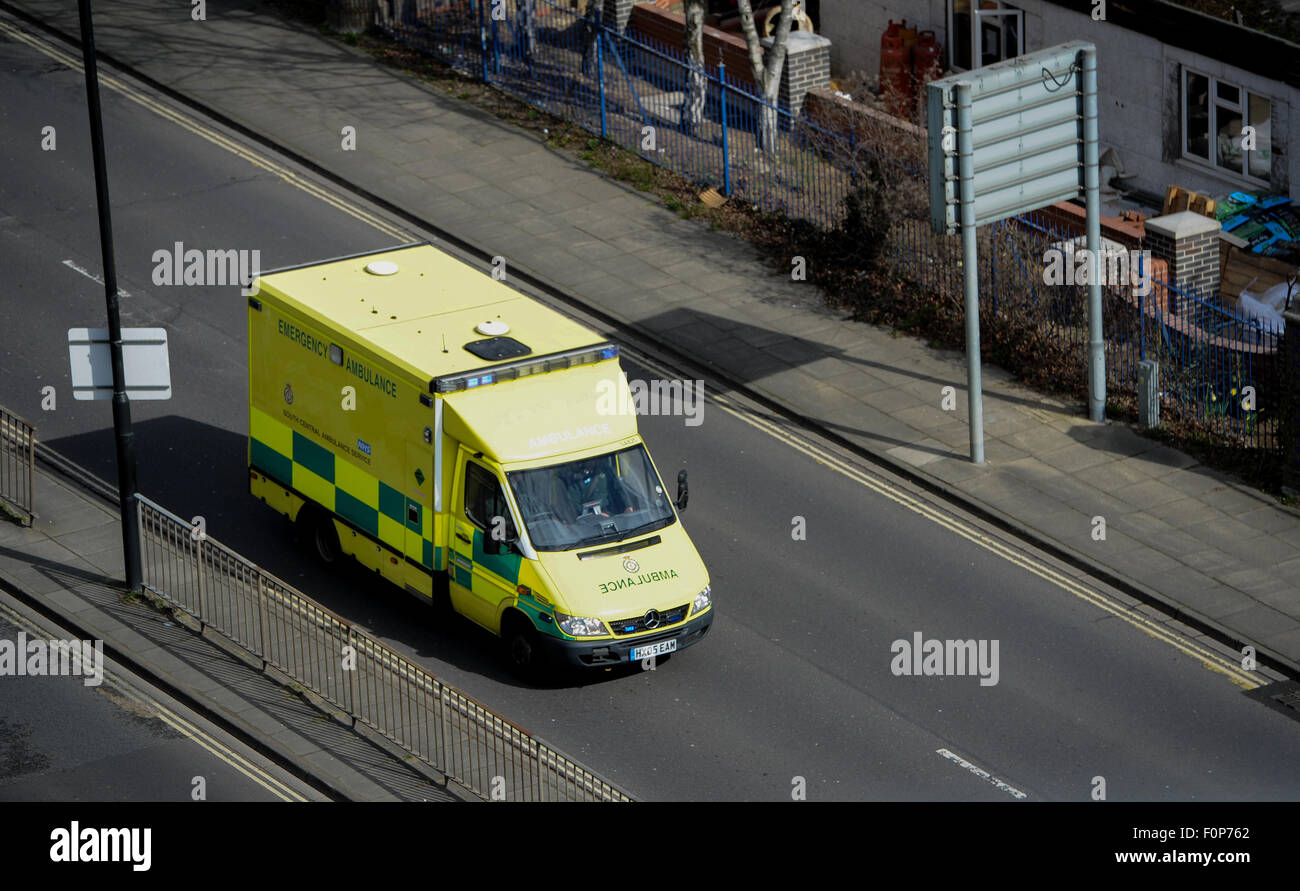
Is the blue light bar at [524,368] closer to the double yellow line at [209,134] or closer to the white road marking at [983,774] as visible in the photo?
the white road marking at [983,774]

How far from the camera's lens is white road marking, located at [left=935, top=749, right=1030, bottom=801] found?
59.8ft

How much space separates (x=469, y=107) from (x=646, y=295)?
6972 mm

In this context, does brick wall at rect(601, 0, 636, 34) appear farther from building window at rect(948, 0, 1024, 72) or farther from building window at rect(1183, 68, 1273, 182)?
building window at rect(1183, 68, 1273, 182)

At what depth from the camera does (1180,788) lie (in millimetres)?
18391

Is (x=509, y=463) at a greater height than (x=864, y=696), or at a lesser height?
greater

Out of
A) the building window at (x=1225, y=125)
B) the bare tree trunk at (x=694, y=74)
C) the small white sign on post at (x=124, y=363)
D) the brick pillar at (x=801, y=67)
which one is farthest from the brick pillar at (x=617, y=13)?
the small white sign on post at (x=124, y=363)

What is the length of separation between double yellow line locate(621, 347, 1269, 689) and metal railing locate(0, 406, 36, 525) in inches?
310

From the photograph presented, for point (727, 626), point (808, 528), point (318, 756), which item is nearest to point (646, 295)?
point (808, 528)

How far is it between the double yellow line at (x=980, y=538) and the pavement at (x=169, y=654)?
297 inches

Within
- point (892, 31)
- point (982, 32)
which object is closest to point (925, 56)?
point (892, 31)

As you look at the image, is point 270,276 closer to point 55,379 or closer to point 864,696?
point 55,379

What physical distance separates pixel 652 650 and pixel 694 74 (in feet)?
48.6

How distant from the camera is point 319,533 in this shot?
846 inches

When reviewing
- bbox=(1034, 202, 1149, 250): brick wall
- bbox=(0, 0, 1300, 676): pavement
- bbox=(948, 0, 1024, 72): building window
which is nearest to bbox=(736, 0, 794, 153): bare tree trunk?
bbox=(0, 0, 1300, 676): pavement
